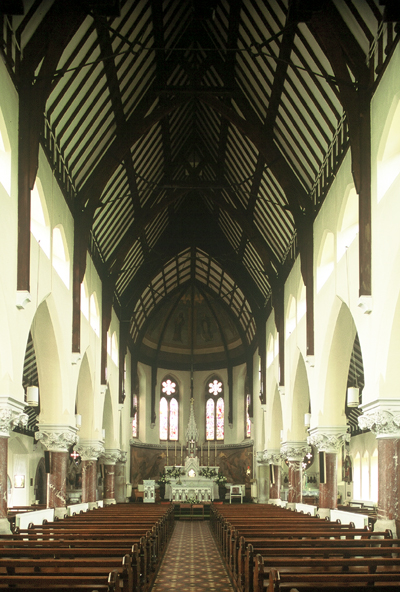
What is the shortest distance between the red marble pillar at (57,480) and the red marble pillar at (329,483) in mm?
7619

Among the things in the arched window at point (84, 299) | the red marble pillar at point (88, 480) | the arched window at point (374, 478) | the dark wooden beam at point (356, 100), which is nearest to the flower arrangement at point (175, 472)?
the arched window at point (374, 478)

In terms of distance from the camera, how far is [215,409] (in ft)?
152

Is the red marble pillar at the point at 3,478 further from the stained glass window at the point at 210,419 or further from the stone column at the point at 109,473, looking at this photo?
the stained glass window at the point at 210,419

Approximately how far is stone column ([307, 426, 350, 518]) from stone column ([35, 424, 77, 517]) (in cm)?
739

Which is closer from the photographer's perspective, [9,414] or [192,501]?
[9,414]

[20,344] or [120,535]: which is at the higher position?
[20,344]

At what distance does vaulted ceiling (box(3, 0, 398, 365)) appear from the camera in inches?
566

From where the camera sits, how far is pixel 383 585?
735 centimetres

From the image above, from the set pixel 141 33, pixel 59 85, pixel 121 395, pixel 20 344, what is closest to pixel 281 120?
pixel 141 33

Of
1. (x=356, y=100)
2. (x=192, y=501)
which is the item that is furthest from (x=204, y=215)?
(x=356, y=100)

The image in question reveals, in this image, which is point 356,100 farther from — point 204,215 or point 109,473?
point 109,473

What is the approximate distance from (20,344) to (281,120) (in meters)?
10.9

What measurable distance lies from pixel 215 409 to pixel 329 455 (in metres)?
26.6

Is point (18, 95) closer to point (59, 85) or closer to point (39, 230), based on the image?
point (59, 85)
